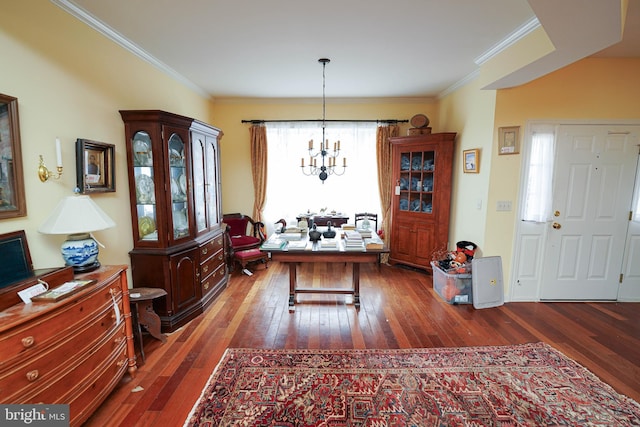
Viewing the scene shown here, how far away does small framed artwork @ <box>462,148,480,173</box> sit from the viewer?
3.62m

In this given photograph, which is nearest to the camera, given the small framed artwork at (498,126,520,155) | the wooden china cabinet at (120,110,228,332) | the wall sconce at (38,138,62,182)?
the wall sconce at (38,138,62,182)

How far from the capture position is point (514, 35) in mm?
2604

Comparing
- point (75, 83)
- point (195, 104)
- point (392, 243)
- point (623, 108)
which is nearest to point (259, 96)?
point (195, 104)

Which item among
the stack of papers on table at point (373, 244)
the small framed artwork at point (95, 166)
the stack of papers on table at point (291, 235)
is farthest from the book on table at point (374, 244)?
the small framed artwork at point (95, 166)

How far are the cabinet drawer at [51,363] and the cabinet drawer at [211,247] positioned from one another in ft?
4.57

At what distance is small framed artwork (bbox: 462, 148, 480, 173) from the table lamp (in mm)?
3987

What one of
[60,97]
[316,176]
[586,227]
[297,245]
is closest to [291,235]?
[297,245]

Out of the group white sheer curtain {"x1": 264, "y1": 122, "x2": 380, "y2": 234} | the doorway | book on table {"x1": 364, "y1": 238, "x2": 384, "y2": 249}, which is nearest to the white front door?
the doorway

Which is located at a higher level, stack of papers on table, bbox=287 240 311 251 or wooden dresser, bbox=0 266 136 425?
stack of papers on table, bbox=287 240 311 251

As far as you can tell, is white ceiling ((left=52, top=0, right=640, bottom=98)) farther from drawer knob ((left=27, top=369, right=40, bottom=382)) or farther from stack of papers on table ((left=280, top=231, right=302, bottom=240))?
drawer knob ((left=27, top=369, right=40, bottom=382))

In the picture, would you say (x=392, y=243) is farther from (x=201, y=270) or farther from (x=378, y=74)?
(x=201, y=270)

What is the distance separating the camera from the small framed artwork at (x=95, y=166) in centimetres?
217

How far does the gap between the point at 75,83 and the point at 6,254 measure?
1395mm

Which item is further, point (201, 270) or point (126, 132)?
point (201, 270)
